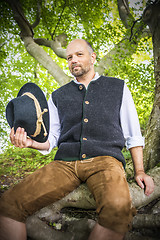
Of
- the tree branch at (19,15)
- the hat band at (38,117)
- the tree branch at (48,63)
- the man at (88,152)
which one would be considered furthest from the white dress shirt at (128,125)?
the tree branch at (19,15)

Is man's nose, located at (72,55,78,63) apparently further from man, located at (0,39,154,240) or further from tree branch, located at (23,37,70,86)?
tree branch, located at (23,37,70,86)

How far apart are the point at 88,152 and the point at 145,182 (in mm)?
664

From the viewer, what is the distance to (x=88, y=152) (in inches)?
66.4

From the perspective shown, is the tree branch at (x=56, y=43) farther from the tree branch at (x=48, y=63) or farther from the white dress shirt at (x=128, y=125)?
the white dress shirt at (x=128, y=125)

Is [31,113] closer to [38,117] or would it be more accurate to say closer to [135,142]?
[38,117]

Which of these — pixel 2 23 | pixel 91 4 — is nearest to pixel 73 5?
pixel 91 4

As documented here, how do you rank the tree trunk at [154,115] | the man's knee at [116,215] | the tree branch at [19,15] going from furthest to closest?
1. the tree branch at [19,15]
2. the tree trunk at [154,115]
3. the man's knee at [116,215]

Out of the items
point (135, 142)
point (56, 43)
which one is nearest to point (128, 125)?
point (135, 142)

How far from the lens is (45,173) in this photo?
161cm

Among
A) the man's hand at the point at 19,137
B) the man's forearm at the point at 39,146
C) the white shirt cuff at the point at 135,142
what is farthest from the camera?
the white shirt cuff at the point at 135,142

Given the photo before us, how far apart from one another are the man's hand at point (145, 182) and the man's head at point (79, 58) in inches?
54.3

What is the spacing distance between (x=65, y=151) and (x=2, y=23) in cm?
635

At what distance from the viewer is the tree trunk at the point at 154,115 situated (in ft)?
8.25

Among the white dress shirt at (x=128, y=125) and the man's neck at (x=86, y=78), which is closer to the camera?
the white dress shirt at (x=128, y=125)
